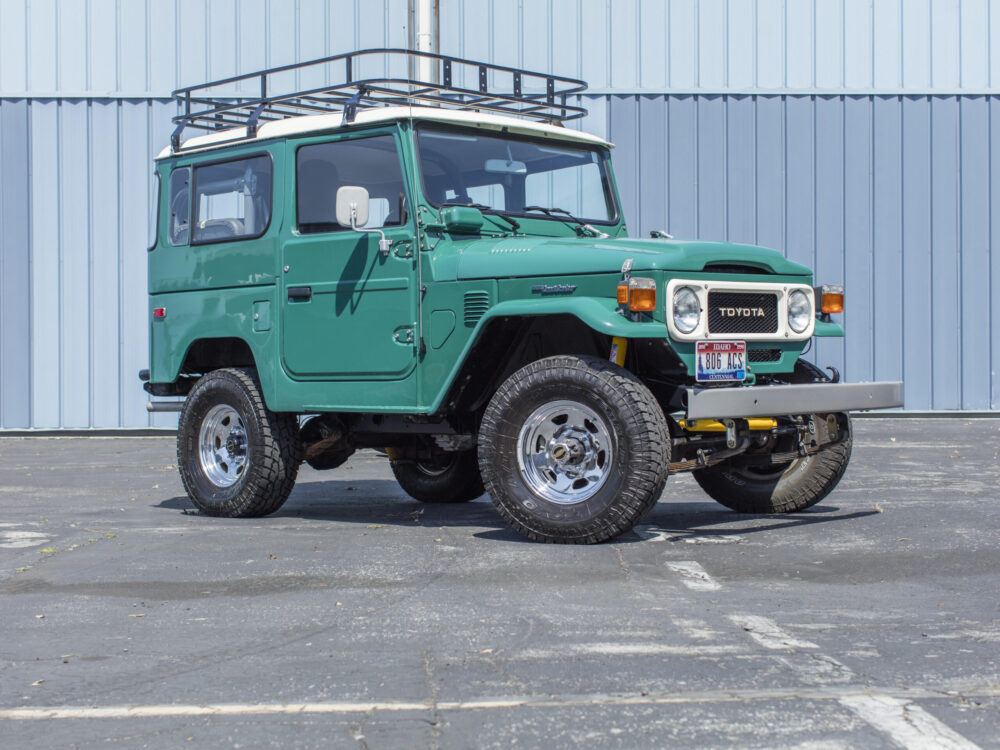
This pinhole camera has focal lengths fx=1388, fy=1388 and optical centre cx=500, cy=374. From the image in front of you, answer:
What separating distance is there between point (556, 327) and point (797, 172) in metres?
12.3

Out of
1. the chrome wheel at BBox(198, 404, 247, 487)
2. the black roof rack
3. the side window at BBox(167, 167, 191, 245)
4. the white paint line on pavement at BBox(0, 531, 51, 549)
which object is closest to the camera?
the white paint line on pavement at BBox(0, 531, 51, 549)

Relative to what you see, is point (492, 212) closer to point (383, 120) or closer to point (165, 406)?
point (383, 120)

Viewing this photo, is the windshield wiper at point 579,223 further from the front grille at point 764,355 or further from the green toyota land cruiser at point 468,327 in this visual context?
the front grille at point 764,355

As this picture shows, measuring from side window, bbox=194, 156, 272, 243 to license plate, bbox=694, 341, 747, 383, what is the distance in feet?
10.6

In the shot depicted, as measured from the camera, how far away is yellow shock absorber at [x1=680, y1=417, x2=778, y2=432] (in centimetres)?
749

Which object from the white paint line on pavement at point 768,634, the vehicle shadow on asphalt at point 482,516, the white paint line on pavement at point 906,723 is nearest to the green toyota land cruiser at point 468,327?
the vehicle shadow on asphalt at point 482,516

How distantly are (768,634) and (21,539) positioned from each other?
190 inches

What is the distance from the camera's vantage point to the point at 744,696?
4.12 meters

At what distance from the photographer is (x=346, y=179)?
8781mm

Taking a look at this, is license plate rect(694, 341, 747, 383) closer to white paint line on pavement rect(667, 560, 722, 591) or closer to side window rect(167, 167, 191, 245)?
white paint line on pavement rect(667, 560, 722, 591)

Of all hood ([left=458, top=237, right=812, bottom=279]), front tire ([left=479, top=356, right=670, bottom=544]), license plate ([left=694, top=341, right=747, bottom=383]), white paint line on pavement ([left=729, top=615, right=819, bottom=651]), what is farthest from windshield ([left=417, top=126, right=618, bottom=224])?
white paint line on pavement ([left=729, top=615, right=819, bottom=651])

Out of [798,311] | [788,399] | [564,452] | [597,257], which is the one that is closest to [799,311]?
[798,311]

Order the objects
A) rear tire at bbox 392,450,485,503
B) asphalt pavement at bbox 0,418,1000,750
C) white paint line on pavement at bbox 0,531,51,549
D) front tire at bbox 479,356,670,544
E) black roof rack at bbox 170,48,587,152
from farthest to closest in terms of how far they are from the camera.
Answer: rear tire at bbox 392,450,485,503 < black roof rack at bbox 170,48,587,152 < white paint line on pavement at bbox 0,531,51,549 < front tire at bbox 479,356,670,544 < asphalt pavement at bbox 0,418,1000,750

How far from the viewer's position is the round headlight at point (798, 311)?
812 cm
